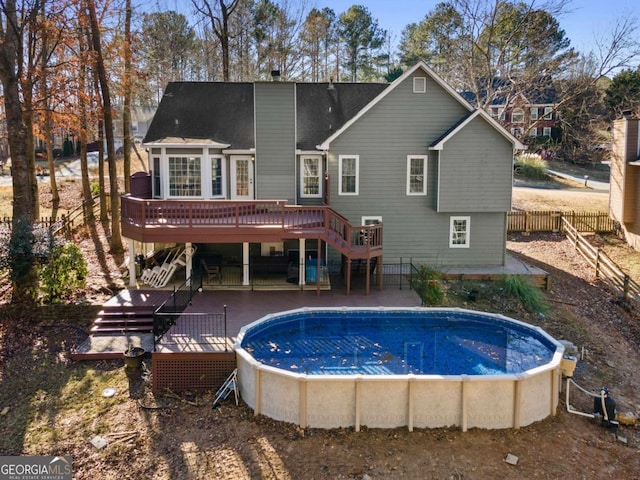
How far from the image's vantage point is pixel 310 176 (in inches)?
800

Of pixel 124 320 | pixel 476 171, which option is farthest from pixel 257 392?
pixel 476 171

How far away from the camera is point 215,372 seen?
12.0 metres

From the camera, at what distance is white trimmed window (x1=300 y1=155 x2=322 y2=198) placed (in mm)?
20203

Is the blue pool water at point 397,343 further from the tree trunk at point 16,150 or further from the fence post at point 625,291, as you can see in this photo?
the tree trunk at point 16,150

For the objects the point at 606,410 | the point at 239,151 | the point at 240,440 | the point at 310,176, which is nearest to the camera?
the point at 240,440

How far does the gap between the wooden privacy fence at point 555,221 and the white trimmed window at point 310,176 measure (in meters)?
12.2

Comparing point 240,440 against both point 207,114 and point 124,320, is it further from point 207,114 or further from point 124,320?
point 207,114

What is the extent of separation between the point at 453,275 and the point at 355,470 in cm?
1082

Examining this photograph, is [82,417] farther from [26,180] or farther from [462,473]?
[26,180]

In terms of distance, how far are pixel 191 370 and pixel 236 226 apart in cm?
577

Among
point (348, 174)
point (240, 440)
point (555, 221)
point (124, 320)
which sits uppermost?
point (348, 174)

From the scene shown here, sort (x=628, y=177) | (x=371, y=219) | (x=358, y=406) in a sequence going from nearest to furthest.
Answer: (x=358, y=406)
(x=371, y=219)
(x=628, y=177)

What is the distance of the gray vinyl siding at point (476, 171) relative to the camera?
18.8 m

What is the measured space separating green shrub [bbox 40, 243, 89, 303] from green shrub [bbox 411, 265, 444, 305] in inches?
436
